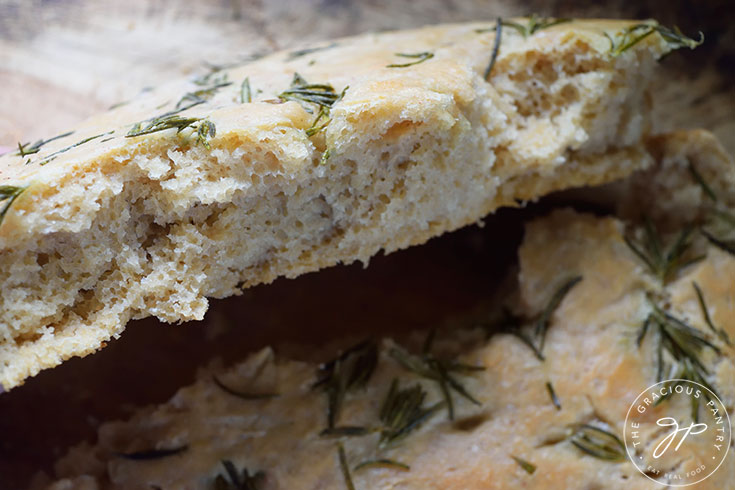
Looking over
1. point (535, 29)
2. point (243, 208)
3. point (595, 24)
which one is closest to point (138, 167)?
point (243, 208)

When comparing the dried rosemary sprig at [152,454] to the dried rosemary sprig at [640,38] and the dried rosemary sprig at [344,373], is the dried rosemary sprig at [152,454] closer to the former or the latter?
the dried rosemary sprig at [344,373]

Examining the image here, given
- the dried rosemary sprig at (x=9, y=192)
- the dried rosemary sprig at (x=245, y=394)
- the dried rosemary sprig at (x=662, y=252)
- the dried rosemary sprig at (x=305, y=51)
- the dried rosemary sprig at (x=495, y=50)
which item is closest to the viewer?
the dried rosemary sprig at (x=9, y=192)

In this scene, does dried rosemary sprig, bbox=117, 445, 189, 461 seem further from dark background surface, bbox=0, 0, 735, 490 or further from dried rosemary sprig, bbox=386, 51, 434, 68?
dried rosemary sprig, bbox=386, 51, 434, 68

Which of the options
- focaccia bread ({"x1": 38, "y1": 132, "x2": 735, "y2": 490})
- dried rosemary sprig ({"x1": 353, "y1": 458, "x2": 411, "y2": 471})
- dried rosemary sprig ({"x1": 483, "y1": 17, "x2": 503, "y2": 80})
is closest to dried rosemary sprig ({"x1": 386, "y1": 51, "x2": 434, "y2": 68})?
dried rosemary sprig ({"x1": 483, "y1": 17, "x2": 503, "y2": 80})

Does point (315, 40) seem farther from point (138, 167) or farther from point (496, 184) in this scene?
point (138, 167)

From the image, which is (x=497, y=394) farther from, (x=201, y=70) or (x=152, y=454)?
(x=201, y=70)

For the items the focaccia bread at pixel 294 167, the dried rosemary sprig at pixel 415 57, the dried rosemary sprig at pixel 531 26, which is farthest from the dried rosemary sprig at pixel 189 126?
the dried rosemary sprig at pixel 531 26

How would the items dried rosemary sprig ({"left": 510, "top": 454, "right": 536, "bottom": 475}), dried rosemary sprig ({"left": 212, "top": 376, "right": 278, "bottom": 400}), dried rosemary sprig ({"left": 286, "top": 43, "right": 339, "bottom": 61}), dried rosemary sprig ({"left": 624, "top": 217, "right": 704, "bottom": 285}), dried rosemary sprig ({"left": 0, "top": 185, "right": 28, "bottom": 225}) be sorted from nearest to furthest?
dried rosemary sprig ({"left": 0, "top": 185, "right": 28, "bottom": 225}) → dried rosemary sprig ({"left": 510, "top": 454, "right": 536, "bottom": 475}) → dried rosemary sprig ({"left": 212, "top": 376, "right": 278, "bottom": 400}) → dried rosemary sprig ({"left": 624, "top": 217, "right": 704, "bottom": 285}) → dried rosemary sprig ({"left": 286, "top": 43, "right": 339, "bottom": 61})
